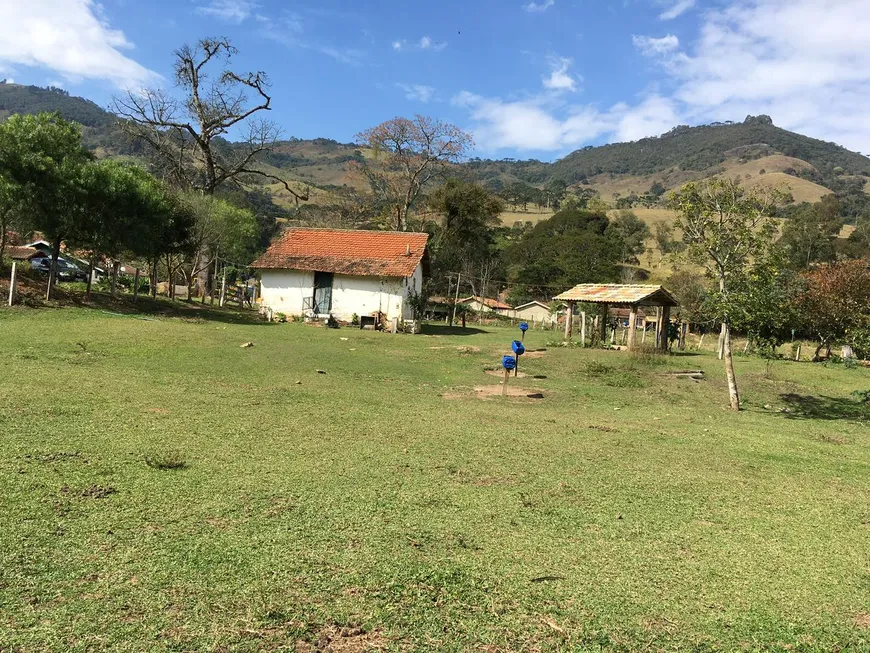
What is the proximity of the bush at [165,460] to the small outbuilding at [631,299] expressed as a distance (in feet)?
59.8

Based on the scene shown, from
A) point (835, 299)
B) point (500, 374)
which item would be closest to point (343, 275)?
point (500, 374)

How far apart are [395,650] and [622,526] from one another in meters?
2.50

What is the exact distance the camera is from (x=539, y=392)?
39.2 feet

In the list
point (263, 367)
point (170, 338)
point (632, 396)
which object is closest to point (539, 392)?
point (632, 396)

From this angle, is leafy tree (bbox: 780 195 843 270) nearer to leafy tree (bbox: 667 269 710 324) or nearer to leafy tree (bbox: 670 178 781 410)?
leafy tree (bbox: 667 269 710 324)

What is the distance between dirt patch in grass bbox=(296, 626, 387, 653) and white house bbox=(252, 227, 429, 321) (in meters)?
22.6

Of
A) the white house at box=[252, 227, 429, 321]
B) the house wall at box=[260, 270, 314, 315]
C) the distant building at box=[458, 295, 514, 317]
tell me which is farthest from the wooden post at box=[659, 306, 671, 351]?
the distant building at box=[458, 295, 514, 317]

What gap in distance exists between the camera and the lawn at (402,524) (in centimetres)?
304

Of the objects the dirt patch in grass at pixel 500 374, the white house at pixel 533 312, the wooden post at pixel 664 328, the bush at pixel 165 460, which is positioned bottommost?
the bush at pixel 165 460

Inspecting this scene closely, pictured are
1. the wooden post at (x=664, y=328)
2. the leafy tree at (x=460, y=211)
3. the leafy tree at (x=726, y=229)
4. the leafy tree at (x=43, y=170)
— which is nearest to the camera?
the leafy tree at (x=726, y=229)

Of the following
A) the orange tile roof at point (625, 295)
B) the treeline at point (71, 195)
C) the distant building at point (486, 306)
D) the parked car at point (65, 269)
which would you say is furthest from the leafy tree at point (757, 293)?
the distant building at point (486, 306)

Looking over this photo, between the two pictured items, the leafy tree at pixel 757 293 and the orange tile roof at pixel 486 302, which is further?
the orange tile roof at pixel 486 302

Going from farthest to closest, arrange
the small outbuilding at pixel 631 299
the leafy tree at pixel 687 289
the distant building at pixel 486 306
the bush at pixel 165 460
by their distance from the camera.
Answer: the distant building at pixel 486 306, the leafy tree at pixel 687 289, the small outbuilding at pixel 631 299, the bush at pixel 165 460

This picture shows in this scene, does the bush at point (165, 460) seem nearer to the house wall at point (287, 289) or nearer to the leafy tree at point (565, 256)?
the house wall at point (287, 289)
